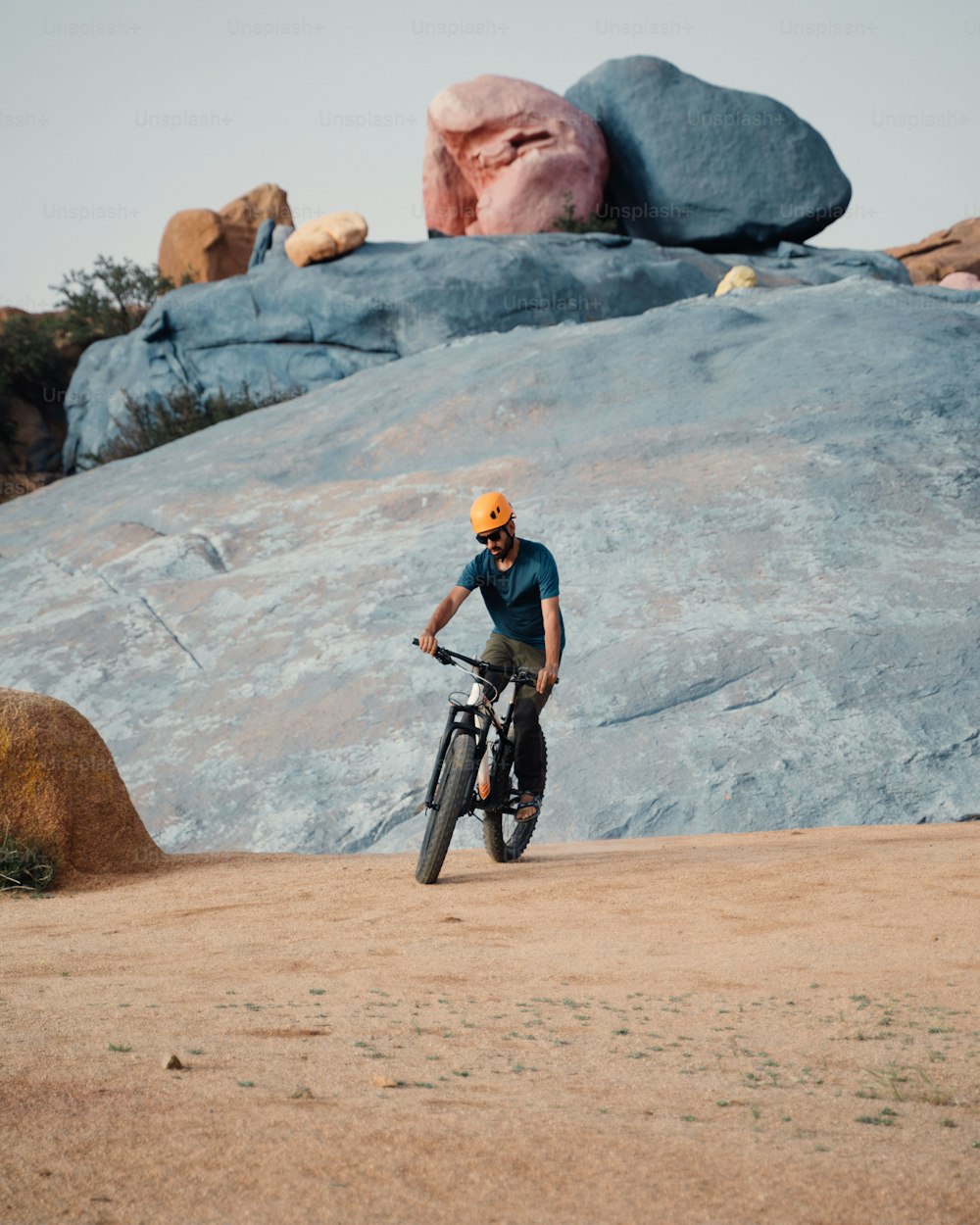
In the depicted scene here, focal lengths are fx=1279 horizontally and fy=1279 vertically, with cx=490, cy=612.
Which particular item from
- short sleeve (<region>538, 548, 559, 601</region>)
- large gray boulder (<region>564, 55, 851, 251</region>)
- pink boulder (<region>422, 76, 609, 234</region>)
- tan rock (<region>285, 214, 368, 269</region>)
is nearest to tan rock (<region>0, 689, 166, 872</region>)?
short sleeve (<region>538, 548, 559, 601</region>)

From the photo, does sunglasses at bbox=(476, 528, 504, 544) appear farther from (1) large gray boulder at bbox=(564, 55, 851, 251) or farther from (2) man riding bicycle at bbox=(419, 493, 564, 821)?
(1) large gray boulder at bbox=(564, 55, 851, 251)

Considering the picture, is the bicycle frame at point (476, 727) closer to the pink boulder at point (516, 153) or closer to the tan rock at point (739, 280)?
the tan rock at point (739, 280)

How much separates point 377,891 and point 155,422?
64.0 feet

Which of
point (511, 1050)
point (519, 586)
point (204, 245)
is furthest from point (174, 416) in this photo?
point (511, 1050)

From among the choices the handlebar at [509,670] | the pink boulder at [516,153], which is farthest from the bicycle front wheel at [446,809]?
the pink boulder at [516,153]

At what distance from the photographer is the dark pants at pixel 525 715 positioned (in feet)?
22.0

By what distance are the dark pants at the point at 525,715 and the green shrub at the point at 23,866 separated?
103 inches

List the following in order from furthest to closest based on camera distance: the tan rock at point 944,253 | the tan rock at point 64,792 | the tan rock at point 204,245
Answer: the tan rock at point 944,253 → the tan rock at point 204,245 → the tan rock at point 64,792

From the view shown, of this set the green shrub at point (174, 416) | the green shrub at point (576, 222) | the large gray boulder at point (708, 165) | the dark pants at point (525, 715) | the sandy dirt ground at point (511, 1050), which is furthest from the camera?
the large gray boulder at point (708, 165)

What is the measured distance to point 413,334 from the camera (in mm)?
23047

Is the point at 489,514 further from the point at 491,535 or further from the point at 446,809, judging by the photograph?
the point at 446,809

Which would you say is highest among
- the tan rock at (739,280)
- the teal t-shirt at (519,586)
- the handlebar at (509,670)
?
the tan rock at (739,280)

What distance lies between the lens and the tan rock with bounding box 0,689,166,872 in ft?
23.4

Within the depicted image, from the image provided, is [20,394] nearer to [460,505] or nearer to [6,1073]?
[460,505]
